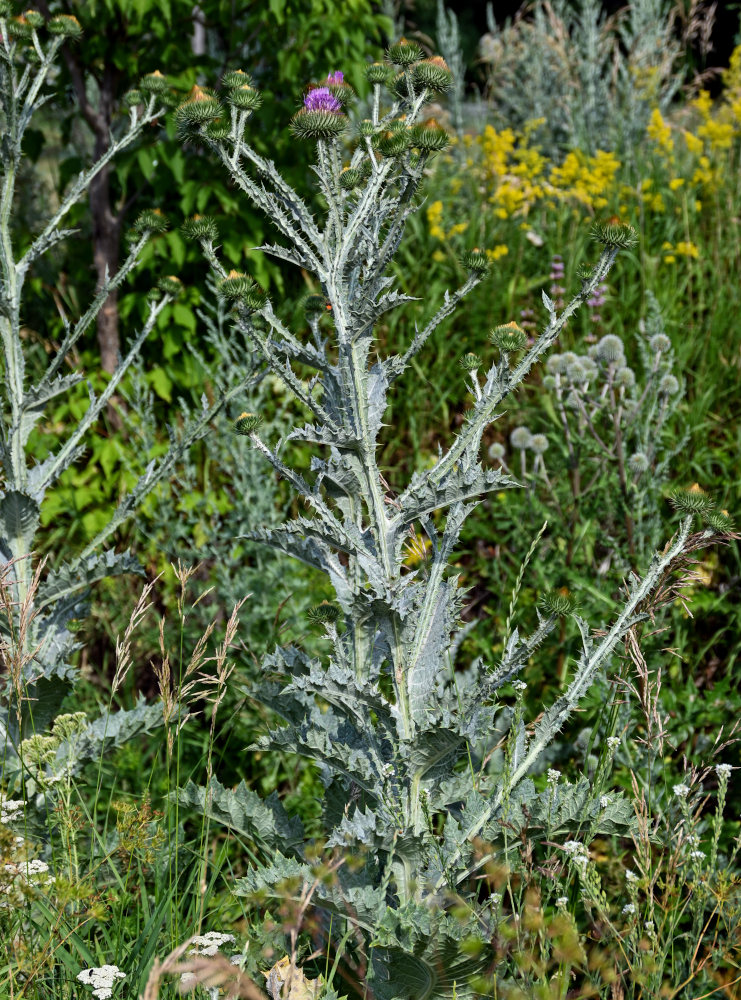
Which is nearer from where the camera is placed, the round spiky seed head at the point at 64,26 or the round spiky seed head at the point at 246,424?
the round spiky seed head at the point at 246,424

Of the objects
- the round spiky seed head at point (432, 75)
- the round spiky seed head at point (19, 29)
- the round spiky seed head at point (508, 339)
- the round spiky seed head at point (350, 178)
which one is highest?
the round spiky seed head at point (19, 29)

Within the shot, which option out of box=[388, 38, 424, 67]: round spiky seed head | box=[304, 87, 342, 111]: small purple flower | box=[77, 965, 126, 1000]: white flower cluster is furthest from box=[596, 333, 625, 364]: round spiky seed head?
box=[77, 965, 126, 1000]: white flower cluster

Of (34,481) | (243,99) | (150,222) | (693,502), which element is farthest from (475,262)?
(34,481)

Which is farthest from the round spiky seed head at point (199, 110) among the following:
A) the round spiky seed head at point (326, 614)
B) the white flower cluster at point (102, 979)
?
the white flower cluster at point (102, 979)

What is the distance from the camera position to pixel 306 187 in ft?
16.7

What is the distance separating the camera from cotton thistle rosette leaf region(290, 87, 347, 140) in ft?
5.82

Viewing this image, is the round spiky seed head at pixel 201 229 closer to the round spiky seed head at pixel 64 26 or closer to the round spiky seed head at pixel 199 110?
the round spiky seed head at pixel 199 110

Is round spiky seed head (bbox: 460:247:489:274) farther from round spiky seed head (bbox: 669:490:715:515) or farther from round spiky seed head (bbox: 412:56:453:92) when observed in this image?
round spiky seed head (bbox: 669:490:715:515)

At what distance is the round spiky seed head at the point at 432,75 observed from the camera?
1918 mm

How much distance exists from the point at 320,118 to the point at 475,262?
51 centimetres

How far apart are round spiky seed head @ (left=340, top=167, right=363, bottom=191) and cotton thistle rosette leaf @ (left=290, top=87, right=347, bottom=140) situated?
0.27 m

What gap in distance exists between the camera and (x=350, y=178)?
7.02 ft

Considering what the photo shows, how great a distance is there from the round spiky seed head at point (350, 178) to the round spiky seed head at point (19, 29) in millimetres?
1105

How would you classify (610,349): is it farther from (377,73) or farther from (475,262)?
(377,73)
